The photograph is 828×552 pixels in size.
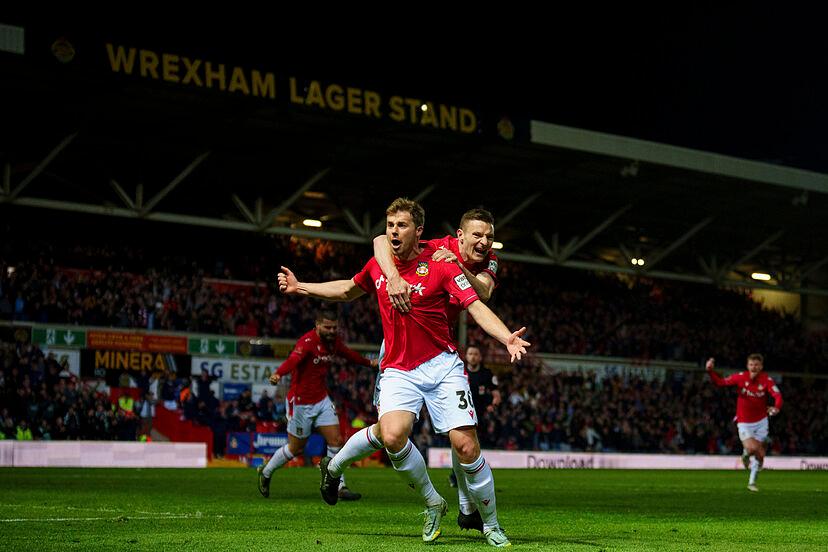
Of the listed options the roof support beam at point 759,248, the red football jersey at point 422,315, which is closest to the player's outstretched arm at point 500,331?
the red football jersey at point 422,315

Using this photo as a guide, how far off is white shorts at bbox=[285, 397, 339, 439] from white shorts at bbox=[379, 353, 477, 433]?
6.45 meters

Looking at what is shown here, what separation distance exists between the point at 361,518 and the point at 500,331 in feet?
12.3

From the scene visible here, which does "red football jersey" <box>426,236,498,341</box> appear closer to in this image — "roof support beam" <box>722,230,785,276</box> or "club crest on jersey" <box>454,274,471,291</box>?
"club crest on jersey" <box>454,274,471,291</box>

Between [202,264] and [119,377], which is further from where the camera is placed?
[202,264]

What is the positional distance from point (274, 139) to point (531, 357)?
14.3m

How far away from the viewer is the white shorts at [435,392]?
8000mm

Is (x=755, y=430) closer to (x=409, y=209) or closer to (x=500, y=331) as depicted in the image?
(x=409, y=209)

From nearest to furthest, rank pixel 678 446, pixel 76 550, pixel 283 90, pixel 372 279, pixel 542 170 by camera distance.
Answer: pixel 76 550 → pixel 372 279 → pixel 283 90 → pixel 542 170 → pixel 678 446

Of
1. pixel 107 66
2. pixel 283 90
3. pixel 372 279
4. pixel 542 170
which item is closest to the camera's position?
pixel 372 279

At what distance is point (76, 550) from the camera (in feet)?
23.4

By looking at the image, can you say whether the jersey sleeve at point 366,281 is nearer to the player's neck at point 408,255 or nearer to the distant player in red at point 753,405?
the player's neck at point 408,255

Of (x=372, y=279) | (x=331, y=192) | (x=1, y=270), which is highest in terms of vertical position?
(x=331, y=192)

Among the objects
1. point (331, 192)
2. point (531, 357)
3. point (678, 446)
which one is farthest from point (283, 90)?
point (678, 446)

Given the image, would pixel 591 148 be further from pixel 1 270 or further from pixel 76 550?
pixel 76 550
